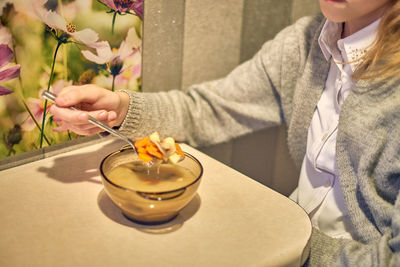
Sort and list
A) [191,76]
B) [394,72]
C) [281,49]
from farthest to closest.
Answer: [191,76] < [281,49] < [394,72]

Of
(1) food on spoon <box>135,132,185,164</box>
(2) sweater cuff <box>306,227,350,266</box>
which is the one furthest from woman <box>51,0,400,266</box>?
(1) food on spoon <box>135,132,185,164</box>

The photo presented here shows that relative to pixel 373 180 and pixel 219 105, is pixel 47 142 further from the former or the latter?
pixel 373 180

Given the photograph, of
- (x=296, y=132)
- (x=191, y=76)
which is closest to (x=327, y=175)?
(x=296, y=132)

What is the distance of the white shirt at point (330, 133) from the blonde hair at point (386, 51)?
0.13 ft

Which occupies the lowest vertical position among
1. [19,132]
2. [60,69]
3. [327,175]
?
[327,175]

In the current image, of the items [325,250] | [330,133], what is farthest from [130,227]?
[330,133]

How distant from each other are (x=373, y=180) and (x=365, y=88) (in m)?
0.19

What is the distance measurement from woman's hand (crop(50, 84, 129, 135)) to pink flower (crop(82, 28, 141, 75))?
9 centimetres

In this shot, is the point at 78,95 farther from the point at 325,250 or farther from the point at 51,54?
the point at 325,250

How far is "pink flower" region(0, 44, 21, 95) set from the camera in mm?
823

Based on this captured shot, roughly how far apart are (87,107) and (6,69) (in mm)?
172

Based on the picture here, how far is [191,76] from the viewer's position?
4.01 ft

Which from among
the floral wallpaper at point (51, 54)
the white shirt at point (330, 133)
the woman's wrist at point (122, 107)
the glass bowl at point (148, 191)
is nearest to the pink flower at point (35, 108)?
the floral wallpaper at point (51, 54)

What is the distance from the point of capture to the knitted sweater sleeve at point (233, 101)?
3.51 feet
